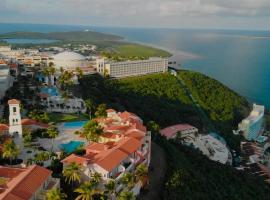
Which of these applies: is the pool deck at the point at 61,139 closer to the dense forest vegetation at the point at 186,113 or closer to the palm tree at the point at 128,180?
the palm tree at the point at 128,180

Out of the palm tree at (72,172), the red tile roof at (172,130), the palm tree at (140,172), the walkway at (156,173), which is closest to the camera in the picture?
the palm tree at (72,172)

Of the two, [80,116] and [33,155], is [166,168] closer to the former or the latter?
[33,155]

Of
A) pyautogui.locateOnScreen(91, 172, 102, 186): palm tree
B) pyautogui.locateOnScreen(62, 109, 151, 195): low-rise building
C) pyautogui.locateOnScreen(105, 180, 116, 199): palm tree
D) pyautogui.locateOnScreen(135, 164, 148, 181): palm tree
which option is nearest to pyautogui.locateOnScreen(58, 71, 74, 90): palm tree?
pyautogui.locateOnScreen(62, 109, 151, 195): low-rise building

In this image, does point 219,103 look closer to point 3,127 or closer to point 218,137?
point 218,137

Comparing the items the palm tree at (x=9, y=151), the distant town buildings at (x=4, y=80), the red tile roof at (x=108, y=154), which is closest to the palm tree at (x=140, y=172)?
the red tile roof at (x=108, y=154)

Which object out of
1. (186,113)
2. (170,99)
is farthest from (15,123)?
→ (170,99)

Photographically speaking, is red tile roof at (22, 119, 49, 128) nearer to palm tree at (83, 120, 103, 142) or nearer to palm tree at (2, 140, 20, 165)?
palm tree at (83, 120, 103, 142)
